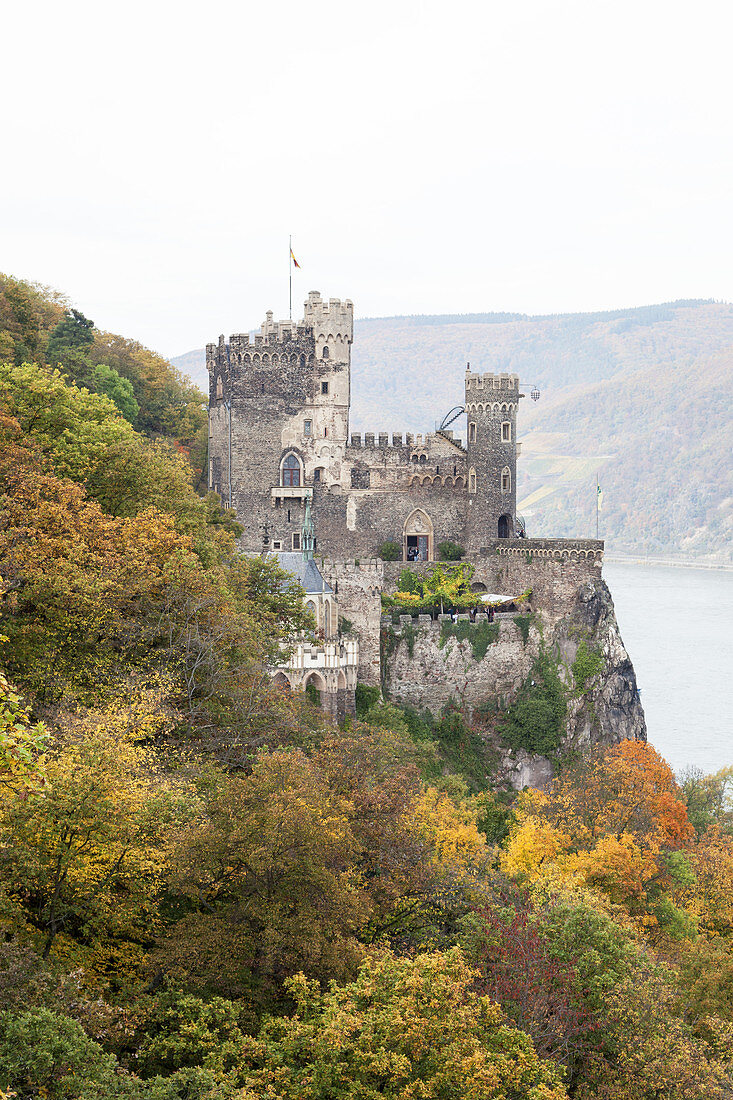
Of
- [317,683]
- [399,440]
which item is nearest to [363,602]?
[317,683]

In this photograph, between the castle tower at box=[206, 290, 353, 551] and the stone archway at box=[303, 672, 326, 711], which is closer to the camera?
the stone archway at box=[303, 672, 326, 711]

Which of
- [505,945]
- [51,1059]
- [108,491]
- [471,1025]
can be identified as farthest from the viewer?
[108,491]

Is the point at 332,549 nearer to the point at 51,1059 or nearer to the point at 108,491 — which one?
the point at 108,491

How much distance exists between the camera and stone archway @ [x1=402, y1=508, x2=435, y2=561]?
186 ft

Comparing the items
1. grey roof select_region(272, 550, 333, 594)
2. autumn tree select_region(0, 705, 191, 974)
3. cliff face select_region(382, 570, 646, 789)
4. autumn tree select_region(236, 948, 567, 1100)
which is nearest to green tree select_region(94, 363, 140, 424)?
grey roof select_region(272, 550, 333, 594)

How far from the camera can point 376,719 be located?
154 feet

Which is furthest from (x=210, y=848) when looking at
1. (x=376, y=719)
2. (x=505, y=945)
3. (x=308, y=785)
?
(x=376, y=719)

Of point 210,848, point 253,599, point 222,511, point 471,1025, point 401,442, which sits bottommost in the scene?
point 471,1025

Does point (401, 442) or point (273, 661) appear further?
point (401, 442)

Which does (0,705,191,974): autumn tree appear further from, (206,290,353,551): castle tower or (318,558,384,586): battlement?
(206,290,353,551): castle tower

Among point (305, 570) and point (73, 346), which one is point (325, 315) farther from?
point (305, 570)

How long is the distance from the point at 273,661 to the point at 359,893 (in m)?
13.2

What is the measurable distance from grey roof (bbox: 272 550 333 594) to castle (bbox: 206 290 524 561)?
1126cm

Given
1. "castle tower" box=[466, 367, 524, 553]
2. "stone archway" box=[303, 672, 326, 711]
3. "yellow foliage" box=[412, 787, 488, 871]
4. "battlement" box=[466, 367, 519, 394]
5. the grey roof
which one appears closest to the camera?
"yellow foliage" box=[412, 787, 488, 871]
